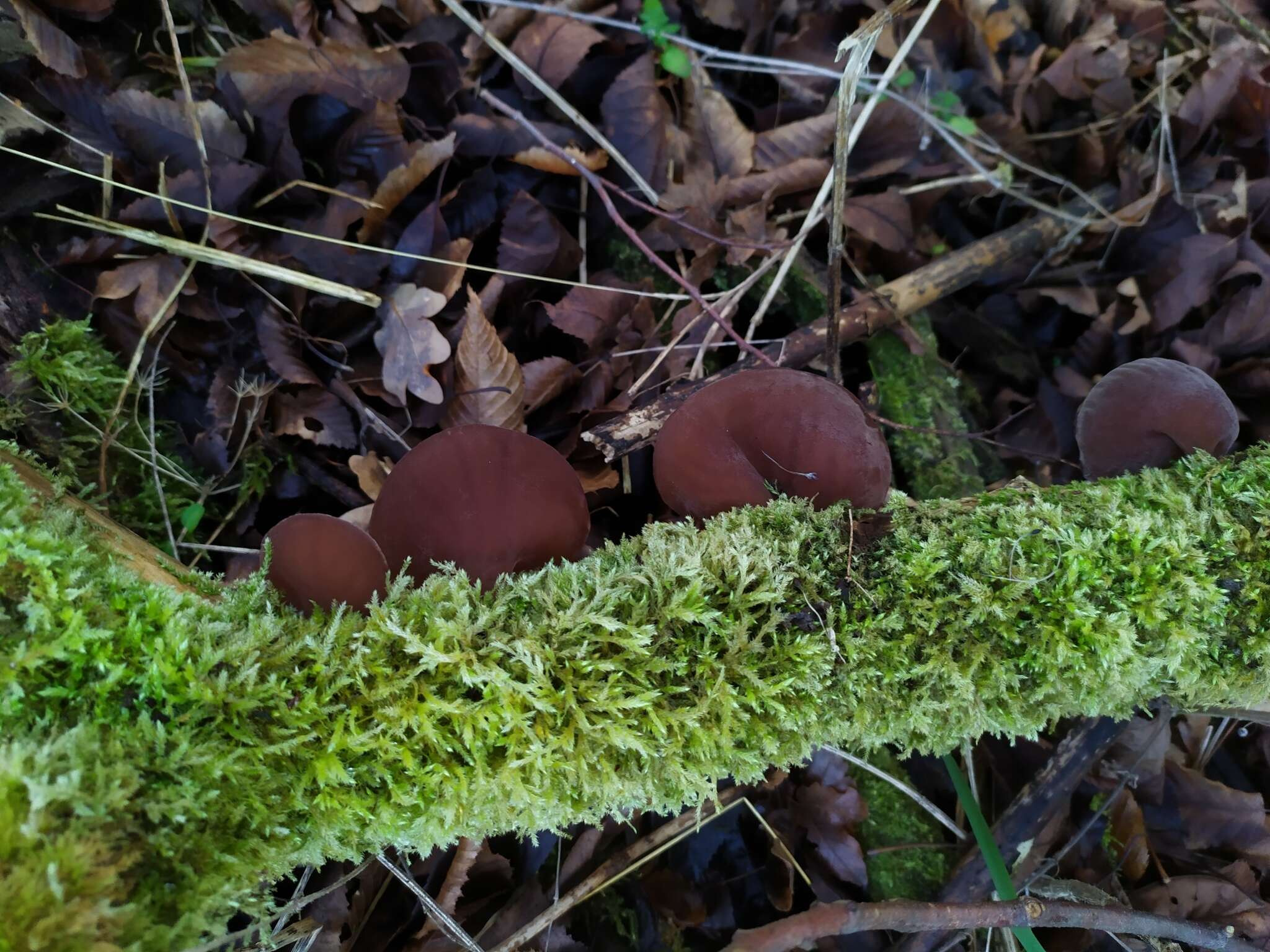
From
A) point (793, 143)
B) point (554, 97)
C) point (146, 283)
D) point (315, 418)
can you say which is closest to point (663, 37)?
point (554, 97)

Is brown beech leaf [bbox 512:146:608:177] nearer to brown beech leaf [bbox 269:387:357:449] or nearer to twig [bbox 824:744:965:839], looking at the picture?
brown beech leaf [bbox 269:387:357:449]

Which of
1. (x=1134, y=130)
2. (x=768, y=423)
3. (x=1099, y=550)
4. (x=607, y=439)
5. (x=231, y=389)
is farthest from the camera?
(x=1134, y=130)

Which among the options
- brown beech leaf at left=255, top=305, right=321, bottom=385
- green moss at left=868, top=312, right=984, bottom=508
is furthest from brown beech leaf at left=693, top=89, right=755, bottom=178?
brown beech leaf at left=255, top=305, right=321, bottom=385

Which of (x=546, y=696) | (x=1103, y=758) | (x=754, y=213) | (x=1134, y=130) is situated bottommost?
(x=1103, y=758)

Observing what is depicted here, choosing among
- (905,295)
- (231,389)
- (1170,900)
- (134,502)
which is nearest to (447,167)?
(231,389)

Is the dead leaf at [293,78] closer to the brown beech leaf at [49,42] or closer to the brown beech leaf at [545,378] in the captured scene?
the brown beech leaf at [49,42]

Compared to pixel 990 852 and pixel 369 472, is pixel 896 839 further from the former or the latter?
pixel 369 472

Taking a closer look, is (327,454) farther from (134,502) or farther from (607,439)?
(607,439)

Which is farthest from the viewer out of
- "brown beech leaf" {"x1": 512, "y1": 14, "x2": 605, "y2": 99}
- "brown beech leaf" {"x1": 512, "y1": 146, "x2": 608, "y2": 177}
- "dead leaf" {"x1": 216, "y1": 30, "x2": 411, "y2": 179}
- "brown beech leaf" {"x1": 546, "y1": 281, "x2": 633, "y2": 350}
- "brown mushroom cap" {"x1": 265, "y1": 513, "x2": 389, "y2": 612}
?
"brown beech leaf" {"x1": 512, "y1": 14, "x2": 605, "y2": 99}
